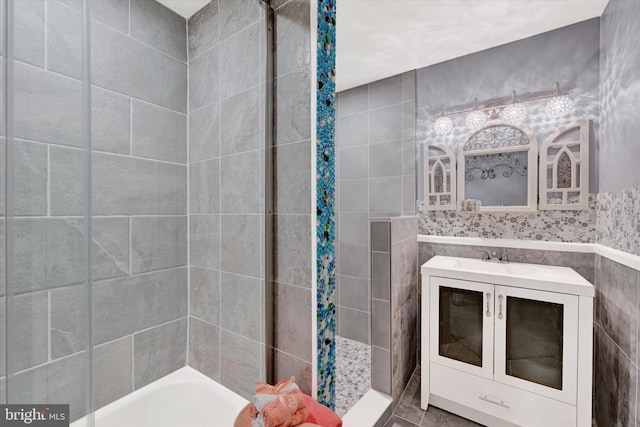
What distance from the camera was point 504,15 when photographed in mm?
1574

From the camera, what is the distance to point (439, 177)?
205 cm

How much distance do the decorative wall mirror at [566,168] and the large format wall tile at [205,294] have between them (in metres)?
2.00

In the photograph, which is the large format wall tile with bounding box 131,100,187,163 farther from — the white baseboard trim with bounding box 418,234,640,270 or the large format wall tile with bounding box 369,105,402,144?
the white baseboard trim with bounding box 418,234,640,270

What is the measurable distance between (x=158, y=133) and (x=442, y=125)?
6.15 feet

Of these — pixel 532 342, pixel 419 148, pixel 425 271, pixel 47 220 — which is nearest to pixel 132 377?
pixel 47 220

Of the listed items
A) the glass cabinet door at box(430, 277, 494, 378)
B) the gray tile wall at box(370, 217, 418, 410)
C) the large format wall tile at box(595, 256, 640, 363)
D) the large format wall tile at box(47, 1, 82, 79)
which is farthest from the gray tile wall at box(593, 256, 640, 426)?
the large format wall tile at box(47, 1, 82, 79)

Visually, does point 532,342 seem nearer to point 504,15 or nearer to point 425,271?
point 425,271

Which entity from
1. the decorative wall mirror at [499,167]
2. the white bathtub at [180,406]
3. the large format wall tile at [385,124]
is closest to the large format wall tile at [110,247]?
the white bathtub at [180,406]

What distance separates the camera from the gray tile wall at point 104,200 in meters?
0.47

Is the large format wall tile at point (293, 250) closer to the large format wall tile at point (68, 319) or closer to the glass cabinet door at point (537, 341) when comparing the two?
the large format wall tile at point (68, 319)

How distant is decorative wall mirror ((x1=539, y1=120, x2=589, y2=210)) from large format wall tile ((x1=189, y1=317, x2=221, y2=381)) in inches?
81.7

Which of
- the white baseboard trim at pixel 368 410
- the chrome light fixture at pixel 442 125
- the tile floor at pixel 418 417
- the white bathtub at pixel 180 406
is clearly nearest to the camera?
the white bathtub at pixel 180 406

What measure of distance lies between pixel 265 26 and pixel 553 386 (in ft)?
7.25

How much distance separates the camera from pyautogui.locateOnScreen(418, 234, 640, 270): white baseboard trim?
1.21m
